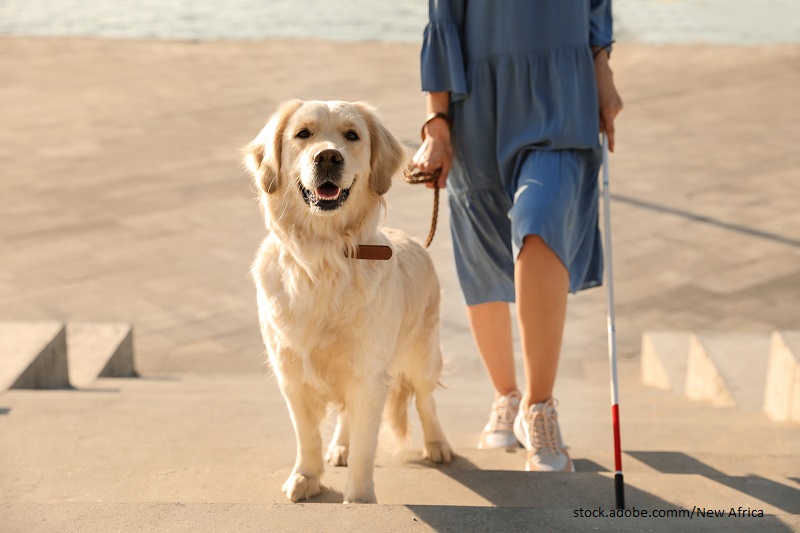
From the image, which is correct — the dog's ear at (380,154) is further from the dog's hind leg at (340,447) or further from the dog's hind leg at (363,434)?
the dog's hind leg at (340,447)

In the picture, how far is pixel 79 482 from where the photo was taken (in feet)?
10.4

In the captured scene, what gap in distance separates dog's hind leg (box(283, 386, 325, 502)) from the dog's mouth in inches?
24.1

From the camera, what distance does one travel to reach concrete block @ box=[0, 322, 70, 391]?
14.9 feet

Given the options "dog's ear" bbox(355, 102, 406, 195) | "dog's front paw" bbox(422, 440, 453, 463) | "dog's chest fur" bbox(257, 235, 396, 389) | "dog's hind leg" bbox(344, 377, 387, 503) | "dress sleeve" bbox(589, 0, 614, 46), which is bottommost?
"dog's front paw" bbox(422, 440, 453, 463)

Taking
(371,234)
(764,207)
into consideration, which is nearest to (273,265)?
(371,234)

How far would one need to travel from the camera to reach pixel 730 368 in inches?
199

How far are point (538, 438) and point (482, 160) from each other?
106cm

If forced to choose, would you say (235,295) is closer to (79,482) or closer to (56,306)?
(56,306)

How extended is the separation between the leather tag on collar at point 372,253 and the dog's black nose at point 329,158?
0.98 feet

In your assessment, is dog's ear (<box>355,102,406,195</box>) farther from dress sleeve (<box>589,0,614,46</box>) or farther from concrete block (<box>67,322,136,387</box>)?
concrete block (<box>67,322,136,387</box>)

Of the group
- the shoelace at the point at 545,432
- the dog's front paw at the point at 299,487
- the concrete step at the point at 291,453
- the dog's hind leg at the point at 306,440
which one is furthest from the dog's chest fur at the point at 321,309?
the shoelace at the point at 545,432

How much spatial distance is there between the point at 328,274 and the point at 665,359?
3039 millimetres

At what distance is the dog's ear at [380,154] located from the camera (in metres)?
3.30

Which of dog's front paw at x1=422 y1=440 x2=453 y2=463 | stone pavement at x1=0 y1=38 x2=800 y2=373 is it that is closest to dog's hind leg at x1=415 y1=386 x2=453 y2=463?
dog's front paw at x1=422 y1=440 x2=453 y2=463
